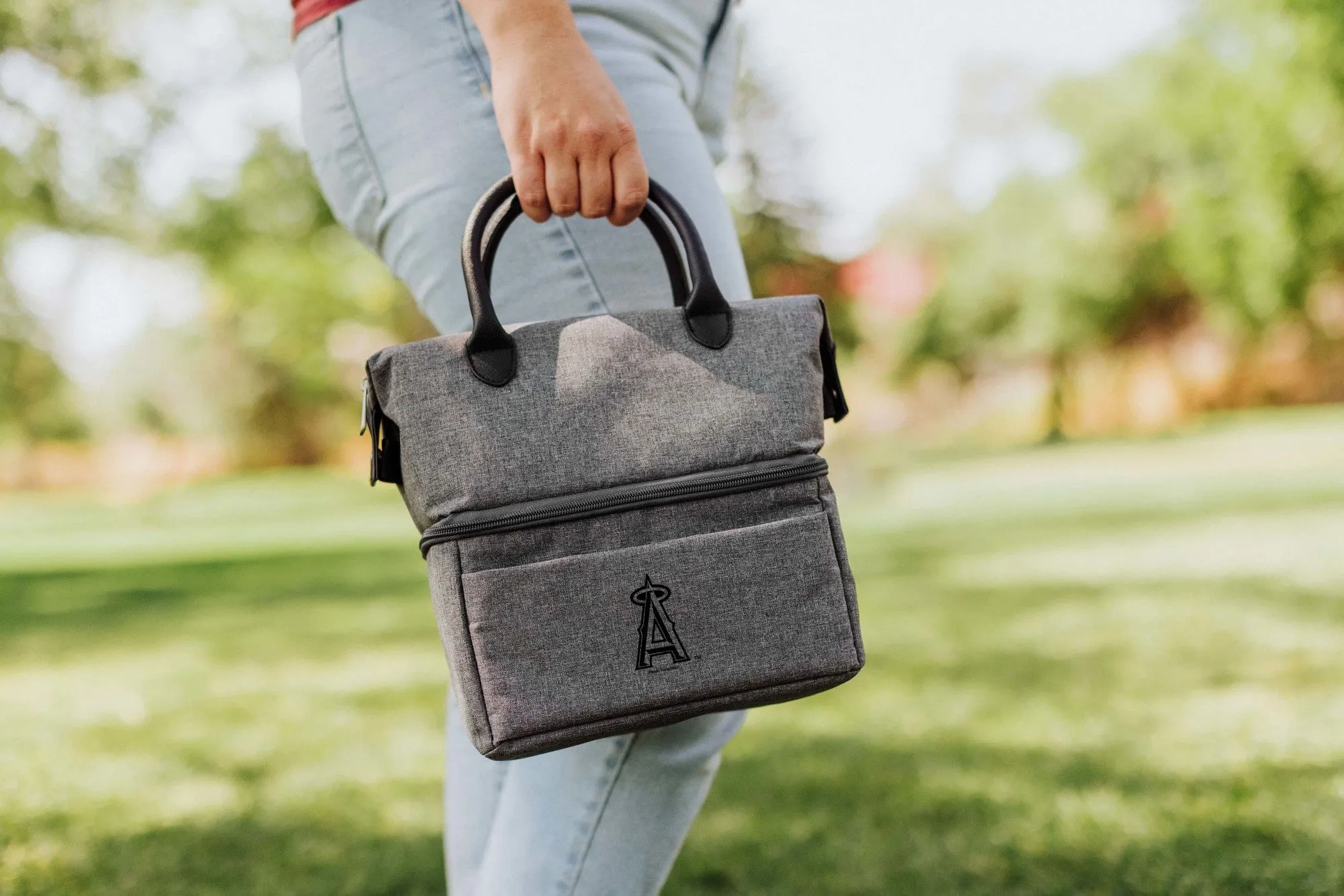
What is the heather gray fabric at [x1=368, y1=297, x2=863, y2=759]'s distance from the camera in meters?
0.90

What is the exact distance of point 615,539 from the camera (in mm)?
919

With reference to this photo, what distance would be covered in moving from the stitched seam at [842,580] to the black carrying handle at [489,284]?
18 centimetres

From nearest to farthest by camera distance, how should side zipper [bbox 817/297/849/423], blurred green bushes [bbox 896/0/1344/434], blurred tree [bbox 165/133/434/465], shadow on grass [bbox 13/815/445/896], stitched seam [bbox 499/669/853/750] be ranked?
1. stitched seam [bbox 499/669/853/750]
2. side zipper [bbox 817/297/849/423]
3. shadow on grass [bbox 13/815/445/896]
4. blurred green bushes [bbox 896/0/1344/434]
5. blurred tree [bbox 165/133/434/465]

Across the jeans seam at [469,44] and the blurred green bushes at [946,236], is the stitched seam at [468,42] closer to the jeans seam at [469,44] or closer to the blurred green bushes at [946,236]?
the jeans seam at [469,44]

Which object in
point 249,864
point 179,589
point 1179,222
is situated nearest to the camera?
point 249,864

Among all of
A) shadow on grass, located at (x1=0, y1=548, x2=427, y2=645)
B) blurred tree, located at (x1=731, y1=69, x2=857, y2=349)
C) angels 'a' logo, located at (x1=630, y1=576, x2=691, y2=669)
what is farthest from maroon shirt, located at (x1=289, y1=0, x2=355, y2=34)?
blurred tree, located at (x1=731, y1=69, x2=857, y2=349)

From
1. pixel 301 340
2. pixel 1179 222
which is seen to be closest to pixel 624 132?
pixel 1179 222

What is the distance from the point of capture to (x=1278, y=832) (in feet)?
6.15

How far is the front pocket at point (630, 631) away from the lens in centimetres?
89

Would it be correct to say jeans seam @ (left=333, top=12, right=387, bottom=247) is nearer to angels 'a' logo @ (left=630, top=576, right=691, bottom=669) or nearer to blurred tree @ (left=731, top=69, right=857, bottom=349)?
angels 'a' logo @ (left=630, top=576, right=691, bottom=669)

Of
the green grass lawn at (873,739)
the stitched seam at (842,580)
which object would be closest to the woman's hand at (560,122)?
the stitched seam at (842,580)

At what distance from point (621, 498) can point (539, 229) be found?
30 centimetres

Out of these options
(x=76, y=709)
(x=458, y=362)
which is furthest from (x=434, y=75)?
(x=76, y=709)

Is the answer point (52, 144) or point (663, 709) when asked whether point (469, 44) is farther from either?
point (52, 144)
